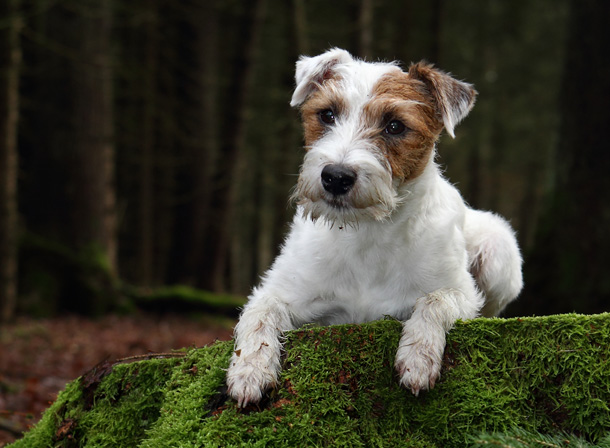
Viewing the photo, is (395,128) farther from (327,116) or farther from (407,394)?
(407,394)

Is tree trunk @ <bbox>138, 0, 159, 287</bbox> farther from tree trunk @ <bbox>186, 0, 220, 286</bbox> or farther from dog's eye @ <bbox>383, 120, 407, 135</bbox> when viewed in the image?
dog's eye @ <bbox>383, 120, 407, 135</bbox>

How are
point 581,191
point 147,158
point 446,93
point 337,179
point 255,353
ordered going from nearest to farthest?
point 255,353, point 337,179, point 446,93, point 581,191, point 147,158

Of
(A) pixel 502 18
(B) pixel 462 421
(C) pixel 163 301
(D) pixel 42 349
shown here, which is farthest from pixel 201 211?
(A) pixel 502 18

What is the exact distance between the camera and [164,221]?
71.8ft

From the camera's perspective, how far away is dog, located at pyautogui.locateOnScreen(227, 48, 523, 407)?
355cm

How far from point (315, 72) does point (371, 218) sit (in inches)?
53.0

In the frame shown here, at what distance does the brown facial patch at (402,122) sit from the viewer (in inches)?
151

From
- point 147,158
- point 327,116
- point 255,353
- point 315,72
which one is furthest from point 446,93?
point 147,158

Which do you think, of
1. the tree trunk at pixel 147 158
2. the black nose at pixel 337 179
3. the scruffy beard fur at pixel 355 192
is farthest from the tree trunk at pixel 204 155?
the black nose at pixel 337 179

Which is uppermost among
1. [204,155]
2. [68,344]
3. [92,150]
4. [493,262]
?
[493,262]

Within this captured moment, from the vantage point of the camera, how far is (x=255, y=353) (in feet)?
10.5

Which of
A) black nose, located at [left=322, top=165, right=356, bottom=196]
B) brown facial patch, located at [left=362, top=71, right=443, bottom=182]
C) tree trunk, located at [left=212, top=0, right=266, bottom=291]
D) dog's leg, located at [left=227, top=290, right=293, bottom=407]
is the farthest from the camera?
tree trunk, located at [left=212, top=0, right=266, bottom=291]

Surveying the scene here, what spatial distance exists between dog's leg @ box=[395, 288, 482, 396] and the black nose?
751 millimetres

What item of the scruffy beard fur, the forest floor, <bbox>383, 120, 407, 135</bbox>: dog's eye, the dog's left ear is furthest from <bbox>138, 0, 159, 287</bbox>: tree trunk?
the scruffy beard fur
